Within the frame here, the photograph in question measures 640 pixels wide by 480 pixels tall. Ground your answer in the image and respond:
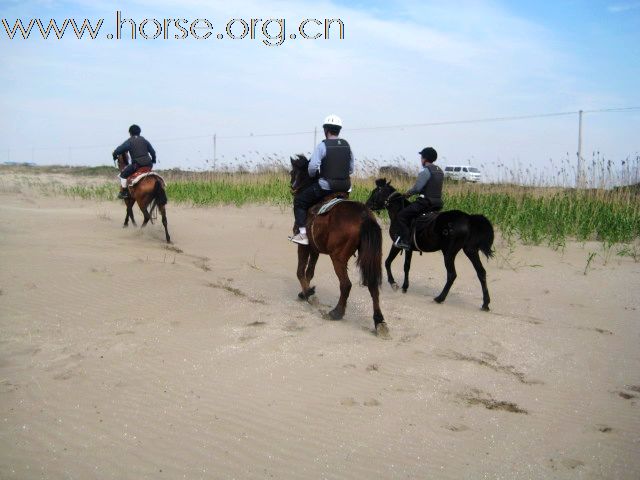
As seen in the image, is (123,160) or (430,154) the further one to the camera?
(123,160)

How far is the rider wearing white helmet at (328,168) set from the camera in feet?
24.9

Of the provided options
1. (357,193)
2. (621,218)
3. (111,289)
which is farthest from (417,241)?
(357,193)

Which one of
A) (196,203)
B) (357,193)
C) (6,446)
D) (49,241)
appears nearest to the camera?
(6,446)

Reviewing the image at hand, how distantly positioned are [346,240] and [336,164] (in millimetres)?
1126

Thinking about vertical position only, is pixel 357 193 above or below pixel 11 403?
above

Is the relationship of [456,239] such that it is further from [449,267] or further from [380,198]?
[380,198]

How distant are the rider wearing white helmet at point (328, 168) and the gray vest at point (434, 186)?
137cm

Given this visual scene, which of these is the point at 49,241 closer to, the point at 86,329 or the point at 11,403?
the point at 86,329

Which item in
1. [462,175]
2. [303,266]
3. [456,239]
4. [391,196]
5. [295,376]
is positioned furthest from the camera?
[462,175]

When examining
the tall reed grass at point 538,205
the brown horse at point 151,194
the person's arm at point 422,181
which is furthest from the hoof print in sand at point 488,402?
the brown horse at point 151,194

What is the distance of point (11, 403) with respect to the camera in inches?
183

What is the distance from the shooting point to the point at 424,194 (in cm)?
873

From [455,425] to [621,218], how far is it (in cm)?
920

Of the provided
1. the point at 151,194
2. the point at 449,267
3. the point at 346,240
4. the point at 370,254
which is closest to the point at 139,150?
the point at 151,194
